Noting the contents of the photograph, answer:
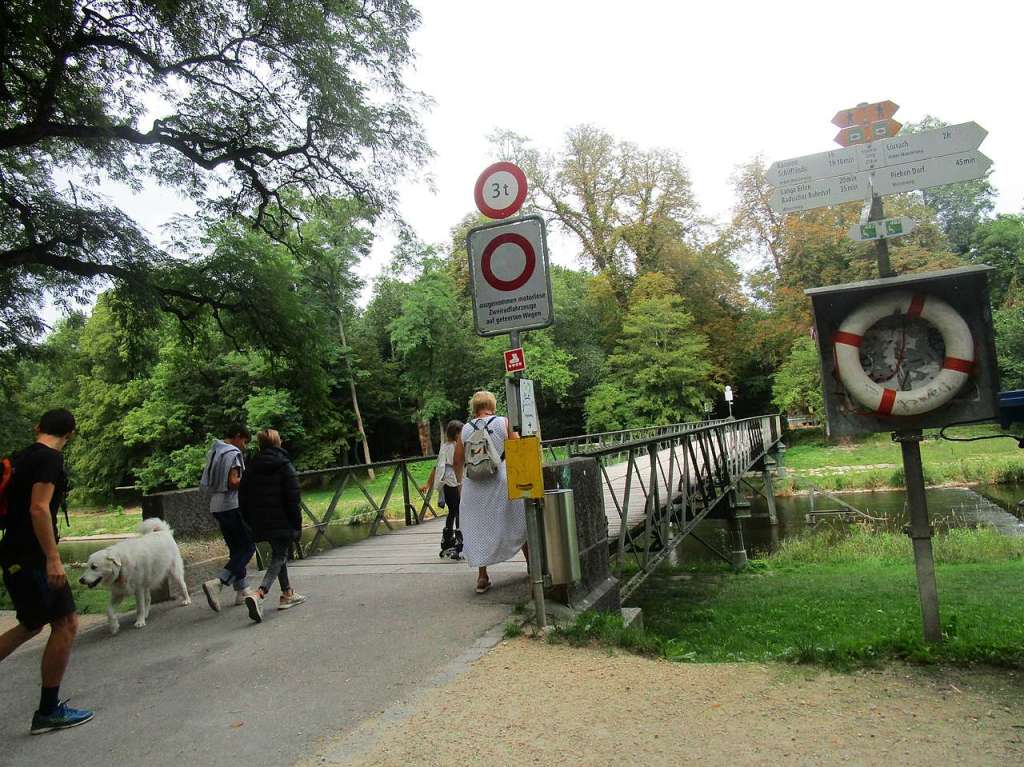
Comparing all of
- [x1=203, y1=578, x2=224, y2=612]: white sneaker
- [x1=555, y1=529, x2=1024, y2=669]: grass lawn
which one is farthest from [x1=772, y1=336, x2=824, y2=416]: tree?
[x1=203, y1=578, x2=224, y2=612]: white sneaker

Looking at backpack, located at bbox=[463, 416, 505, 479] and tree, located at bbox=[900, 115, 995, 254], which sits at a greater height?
tree, located at bbox=[900, 115, 995, 254]

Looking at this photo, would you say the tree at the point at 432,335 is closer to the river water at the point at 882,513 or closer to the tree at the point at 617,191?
the tree at the point at 617,191

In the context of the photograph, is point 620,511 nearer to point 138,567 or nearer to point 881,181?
point 881,181

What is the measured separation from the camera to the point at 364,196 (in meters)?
11.8

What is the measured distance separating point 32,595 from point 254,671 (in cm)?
125

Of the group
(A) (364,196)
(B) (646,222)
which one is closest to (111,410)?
(B) (646,222)

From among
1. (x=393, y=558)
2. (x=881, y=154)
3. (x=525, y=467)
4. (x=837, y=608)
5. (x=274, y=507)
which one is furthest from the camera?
(x=837, y=608)

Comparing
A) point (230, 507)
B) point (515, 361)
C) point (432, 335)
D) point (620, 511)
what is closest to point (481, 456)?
point (515, 361)

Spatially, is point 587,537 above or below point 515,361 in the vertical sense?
below

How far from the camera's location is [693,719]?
3172mm

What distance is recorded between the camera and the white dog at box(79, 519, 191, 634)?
5.19 meters

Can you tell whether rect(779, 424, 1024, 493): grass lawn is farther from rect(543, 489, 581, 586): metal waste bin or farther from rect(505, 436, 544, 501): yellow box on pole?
rect(505, 436, 544, 501): yellow box on pole

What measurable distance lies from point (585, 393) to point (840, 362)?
1306 inches

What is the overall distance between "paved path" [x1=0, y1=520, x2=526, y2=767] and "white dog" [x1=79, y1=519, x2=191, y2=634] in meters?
0.24
